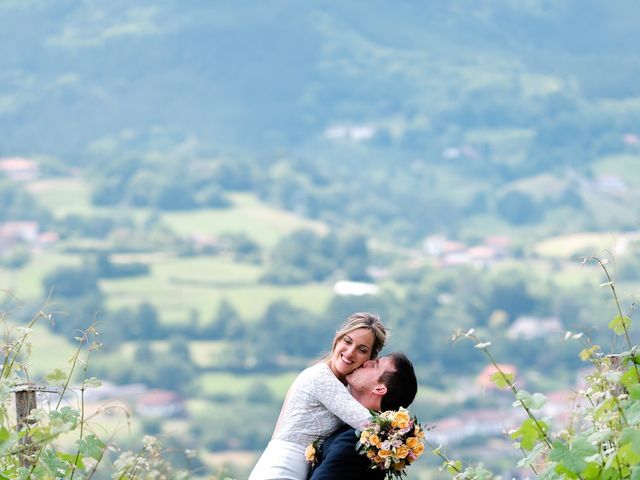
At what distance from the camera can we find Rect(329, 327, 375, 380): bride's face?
3.55 m

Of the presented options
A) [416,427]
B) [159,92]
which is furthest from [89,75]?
[416,427]

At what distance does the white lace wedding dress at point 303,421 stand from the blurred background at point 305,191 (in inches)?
30.0

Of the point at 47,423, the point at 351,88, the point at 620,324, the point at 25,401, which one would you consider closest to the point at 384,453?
the point at 620,324

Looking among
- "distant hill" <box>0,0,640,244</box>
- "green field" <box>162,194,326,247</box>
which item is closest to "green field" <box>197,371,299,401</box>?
"green field" <box>162,194,326,247</box>

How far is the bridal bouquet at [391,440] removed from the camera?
10.6 ft

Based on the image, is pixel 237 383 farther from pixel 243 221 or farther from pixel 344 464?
pixel 344 464

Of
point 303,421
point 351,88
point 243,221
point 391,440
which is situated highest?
point 351,88

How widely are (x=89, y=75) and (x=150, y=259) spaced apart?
2479 inches

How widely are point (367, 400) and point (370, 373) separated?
70 mm

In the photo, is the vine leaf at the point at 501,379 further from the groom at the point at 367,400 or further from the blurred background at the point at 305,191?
the blurred background at the point at 305,191

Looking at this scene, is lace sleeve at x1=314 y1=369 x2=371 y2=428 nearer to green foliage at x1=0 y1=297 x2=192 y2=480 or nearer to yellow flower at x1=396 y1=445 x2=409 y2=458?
yellow flower at x1=396 y1=445 x2=409 y2=458

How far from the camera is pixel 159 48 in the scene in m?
143

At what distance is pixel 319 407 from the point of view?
349cm

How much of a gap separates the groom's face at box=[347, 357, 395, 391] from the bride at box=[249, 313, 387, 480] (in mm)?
30
